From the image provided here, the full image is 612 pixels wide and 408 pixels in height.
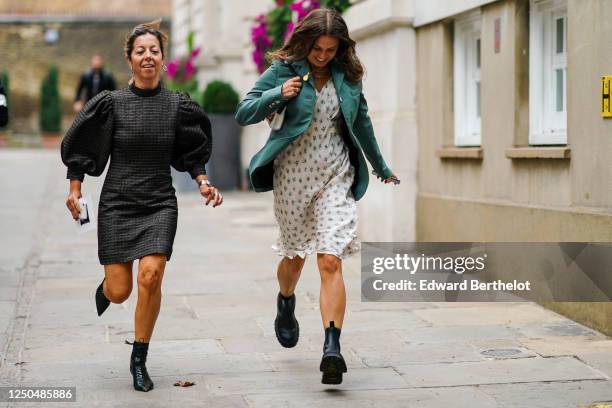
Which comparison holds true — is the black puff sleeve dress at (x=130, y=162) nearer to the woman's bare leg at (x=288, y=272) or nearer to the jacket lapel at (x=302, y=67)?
the jacket lapel at (x=302, y=67)

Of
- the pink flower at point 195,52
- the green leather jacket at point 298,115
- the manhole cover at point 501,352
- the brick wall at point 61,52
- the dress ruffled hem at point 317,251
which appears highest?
the brick wall at point 61,52

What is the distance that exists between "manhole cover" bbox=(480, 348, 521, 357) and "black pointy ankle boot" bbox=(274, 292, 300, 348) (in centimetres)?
107

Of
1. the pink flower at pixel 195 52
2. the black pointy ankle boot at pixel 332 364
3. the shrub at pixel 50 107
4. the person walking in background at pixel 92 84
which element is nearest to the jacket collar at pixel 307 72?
the black pointy ankle boot at pixel 332 364

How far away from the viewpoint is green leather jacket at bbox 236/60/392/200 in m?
6.00

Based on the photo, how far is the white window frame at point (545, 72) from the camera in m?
8.46

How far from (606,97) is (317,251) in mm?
2285

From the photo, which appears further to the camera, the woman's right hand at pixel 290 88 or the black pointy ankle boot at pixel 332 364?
the woman's right hand at pixel 290 88

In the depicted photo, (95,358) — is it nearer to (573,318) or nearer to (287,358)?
(287,358)

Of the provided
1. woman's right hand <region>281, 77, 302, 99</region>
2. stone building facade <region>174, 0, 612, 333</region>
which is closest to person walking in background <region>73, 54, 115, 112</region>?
stone building facade <region>174, 0, 612, 333</region>

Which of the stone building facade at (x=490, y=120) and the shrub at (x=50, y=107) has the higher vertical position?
the shrub at (x=50, y=107)

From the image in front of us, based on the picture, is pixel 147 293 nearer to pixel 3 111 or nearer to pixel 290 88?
pixel 290 88

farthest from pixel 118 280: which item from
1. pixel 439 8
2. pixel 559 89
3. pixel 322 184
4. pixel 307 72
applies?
pixel 439 8

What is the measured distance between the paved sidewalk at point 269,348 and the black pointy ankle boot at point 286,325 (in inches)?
4.6

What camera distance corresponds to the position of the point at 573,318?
768 centimetres
